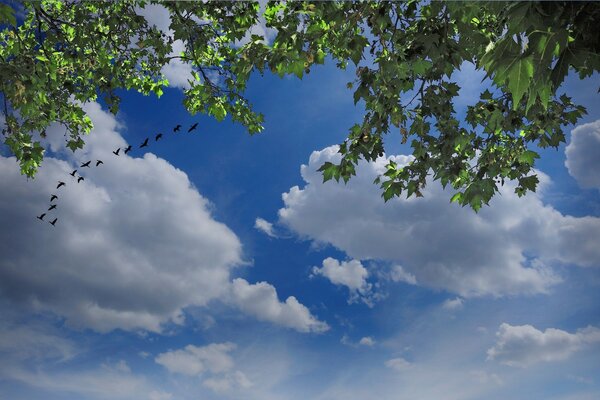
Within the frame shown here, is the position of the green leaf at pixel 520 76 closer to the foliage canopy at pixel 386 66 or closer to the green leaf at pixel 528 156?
the foliage canopy at pixel 386 66

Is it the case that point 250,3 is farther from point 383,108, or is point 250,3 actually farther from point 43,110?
point 43,110

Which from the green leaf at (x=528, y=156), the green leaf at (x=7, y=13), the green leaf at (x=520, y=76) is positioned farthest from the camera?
the green leaf at (x=528, y=156)

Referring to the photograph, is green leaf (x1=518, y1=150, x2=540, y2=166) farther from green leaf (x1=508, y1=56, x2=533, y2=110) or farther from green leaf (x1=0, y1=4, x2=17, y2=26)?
green leaf (x1=0, y1=4, x2=17, y2=26)

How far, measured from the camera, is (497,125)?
9531 mm

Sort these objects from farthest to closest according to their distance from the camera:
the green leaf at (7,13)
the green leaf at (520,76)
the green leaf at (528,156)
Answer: the green leaf at (528,156), the green leaf at (7,13), the green leaf at (520,76)

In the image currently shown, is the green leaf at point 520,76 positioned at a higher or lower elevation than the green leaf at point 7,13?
lower

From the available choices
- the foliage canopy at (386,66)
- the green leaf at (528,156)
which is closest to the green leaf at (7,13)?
the foliage canopy at (386,66)

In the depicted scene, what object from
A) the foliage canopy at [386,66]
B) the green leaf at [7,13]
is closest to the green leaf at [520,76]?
the foliage canopy at [386,66]

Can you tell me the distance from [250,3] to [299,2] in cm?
231

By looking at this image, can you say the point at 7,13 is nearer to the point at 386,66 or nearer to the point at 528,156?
the point at 386,66

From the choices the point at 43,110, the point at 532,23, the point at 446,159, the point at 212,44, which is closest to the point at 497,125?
the point at 446,159

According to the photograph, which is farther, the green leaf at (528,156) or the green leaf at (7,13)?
the green leaf at (528,156)

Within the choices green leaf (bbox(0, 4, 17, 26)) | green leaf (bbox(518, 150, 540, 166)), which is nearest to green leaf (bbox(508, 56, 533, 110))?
green leaf (bbox(518, 150, 540, 166))

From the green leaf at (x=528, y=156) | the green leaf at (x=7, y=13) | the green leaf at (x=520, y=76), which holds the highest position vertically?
the green leaf at (x=7, y=13)
